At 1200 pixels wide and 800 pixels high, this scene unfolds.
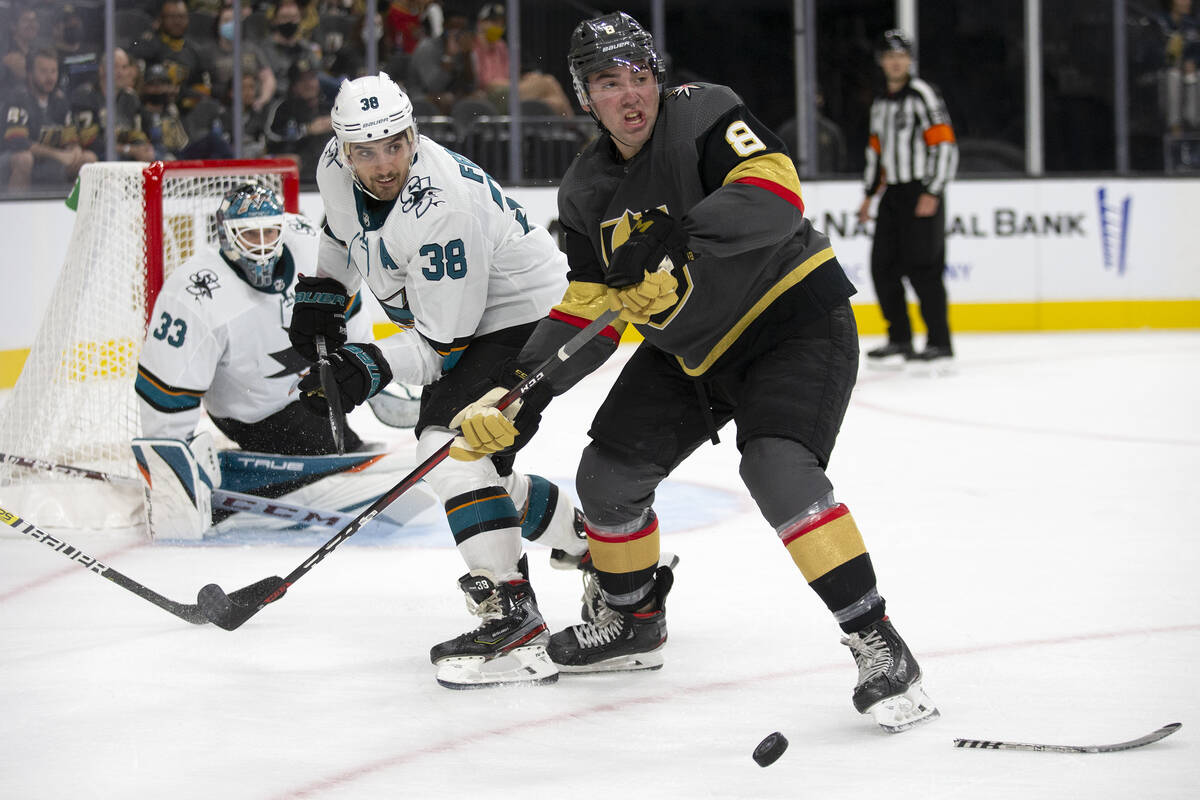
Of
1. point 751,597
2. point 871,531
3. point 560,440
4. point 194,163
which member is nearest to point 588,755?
point 751,597

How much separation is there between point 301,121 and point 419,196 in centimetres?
511

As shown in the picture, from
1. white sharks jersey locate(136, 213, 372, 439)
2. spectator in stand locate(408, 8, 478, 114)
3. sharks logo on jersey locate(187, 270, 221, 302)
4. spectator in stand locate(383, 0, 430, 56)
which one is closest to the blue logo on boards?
spectator in stand locate(408, 8, 478, 114)

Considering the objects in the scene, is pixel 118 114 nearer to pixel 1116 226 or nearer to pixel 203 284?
pixel 203 284

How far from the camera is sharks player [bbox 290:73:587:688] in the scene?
2.38 metres

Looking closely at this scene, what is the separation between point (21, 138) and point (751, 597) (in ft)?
14.8

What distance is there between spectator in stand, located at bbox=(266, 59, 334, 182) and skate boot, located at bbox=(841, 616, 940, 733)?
5589 millimetres

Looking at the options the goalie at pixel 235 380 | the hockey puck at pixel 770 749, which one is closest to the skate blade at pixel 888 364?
the goalie at pixel 235 380

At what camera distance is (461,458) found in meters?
2.25

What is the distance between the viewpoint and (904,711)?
207cm

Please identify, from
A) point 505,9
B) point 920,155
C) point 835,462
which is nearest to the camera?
point 835,462

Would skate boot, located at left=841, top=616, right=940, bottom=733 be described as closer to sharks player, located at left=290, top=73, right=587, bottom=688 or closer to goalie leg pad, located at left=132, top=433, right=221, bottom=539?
sharks player, located at left=290, top=73, right=587, bottom=688

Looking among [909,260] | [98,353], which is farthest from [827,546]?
[909,260]

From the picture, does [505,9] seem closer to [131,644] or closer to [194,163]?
[194,163]

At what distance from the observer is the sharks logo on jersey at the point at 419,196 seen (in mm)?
2371
